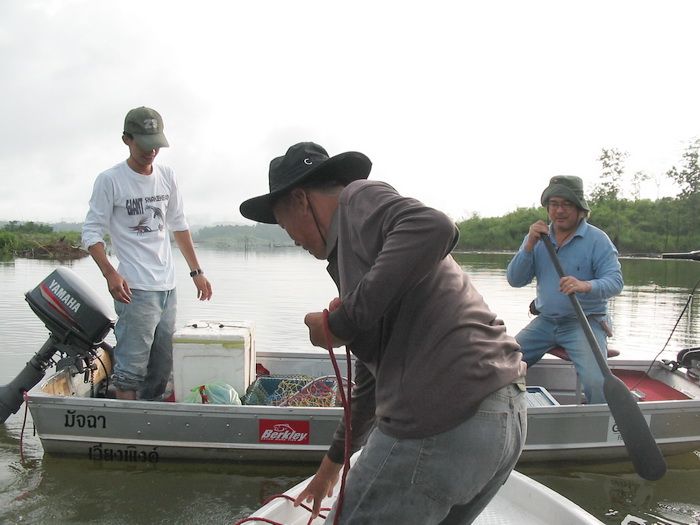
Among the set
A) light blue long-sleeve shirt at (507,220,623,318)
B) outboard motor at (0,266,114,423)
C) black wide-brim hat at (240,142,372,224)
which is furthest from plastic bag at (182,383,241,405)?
black wide-brim hat at (240,142,372,224)

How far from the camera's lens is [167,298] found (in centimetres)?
499

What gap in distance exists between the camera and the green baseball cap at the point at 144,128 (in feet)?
15.1

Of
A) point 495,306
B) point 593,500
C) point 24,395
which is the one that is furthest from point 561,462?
point 495,306

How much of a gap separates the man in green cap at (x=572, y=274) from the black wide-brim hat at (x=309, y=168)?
3306 mm

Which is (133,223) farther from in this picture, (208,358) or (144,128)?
(208,358)

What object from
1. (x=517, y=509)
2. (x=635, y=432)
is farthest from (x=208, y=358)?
(x=635, y=432)

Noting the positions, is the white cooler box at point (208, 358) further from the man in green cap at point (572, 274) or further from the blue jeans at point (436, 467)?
the blue jeans at point (436, 467)

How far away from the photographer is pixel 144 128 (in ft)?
15.1

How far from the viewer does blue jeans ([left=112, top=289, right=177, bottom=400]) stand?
470cm

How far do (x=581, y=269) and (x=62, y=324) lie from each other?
414 centimetres

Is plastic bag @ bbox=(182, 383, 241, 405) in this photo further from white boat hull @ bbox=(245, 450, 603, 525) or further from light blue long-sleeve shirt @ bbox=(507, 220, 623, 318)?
light blue long-sleeve shirt @ bbox=(507, 220, 623, 318)

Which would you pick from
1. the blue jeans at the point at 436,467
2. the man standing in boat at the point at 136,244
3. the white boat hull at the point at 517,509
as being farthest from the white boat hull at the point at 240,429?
the blue jeans at the point at 436,467

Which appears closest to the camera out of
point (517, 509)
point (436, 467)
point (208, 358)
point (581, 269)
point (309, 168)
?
point (436, 467)

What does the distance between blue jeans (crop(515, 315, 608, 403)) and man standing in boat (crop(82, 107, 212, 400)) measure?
309 cm
